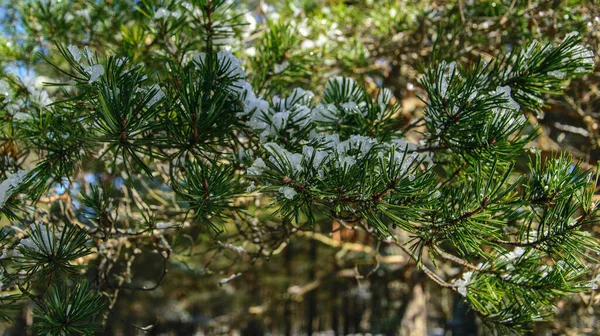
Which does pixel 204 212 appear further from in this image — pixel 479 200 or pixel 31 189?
pixel 479 200

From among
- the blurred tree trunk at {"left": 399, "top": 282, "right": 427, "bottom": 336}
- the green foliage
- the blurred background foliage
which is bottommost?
the green foliage

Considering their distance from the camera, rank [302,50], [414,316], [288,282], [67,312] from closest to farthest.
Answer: [67,312], [302,50], [414,316], [288,282]

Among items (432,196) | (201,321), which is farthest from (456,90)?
(201,321)

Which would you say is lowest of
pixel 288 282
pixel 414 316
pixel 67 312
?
pixel 67 312

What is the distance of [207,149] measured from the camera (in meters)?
0.92

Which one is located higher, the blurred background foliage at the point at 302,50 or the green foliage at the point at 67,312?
the blurred background foliage at the point at 302,50

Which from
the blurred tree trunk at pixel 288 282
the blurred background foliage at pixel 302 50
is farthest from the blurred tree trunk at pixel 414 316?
the blurred tree trunk at pixel 288 282

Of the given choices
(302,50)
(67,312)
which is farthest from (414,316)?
(67,312)

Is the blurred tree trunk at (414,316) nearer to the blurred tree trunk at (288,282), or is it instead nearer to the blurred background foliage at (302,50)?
the blurred background foliage at (302,50)

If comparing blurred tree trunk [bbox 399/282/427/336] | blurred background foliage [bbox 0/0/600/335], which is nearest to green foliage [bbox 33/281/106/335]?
blurred background foliage [bbox 0/0/600/335]

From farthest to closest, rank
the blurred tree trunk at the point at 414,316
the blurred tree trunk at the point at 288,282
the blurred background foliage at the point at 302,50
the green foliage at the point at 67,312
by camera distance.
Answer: the blurred tree trunk at the point at 288,282 → the blurred tree trunk at the point at 414,316 → the blurred background foliage at the point at 302,50 → the green foliage at the point at 67,312

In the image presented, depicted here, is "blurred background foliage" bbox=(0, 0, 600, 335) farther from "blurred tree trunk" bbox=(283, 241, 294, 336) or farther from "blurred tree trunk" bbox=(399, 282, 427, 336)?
"blurred tree trunk" bbox=(283, 241, 294, 336)

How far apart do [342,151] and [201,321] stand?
5343mm

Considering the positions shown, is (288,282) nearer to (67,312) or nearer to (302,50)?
(302,50)
